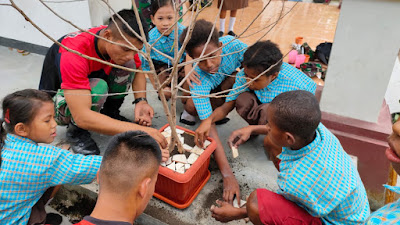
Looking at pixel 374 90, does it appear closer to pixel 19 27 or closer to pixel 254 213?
pixel 254 213

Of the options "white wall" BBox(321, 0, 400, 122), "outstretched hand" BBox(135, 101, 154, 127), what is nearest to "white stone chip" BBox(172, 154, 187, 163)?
"outstretched hand" BBox(135, 101, 154, 127)

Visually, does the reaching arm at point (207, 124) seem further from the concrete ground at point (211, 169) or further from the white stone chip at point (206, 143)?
the concrete ground at point (211, 169)

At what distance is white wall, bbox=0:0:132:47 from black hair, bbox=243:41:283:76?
187cm

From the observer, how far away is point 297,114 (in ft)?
5.24

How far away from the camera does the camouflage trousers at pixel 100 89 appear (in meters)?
2.38

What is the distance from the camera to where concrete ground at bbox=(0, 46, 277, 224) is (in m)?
2.11

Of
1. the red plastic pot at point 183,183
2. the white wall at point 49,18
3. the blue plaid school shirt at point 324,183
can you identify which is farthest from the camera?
the white wall at point 49,18

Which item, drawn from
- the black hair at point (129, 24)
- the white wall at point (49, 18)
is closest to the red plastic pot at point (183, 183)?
the black hair at point (129, 24)

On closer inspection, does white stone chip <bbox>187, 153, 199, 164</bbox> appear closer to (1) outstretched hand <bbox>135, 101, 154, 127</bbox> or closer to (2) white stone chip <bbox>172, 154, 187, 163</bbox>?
(2) white stone chip <bbox>172, 154, 187, 163</bbox>

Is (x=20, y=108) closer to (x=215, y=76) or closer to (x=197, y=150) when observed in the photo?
(x=197, y=150)

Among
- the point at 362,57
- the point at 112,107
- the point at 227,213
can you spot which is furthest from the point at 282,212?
the point at 112,107

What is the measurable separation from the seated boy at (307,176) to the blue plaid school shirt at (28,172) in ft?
3.30

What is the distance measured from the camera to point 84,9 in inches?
146

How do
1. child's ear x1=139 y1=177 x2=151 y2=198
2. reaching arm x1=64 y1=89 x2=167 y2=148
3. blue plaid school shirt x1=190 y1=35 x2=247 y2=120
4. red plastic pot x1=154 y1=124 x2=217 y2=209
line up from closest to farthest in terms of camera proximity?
child's ear x1=139 y1=177 x2=151 y2=198, red plastic pot x1=154 y1=124 x2=217 y2=209, reaching arm x1=64 y1=89 x2=167 y2=148, blue plaid school shirt x1=190 y1=35 x2=247 y2=120
